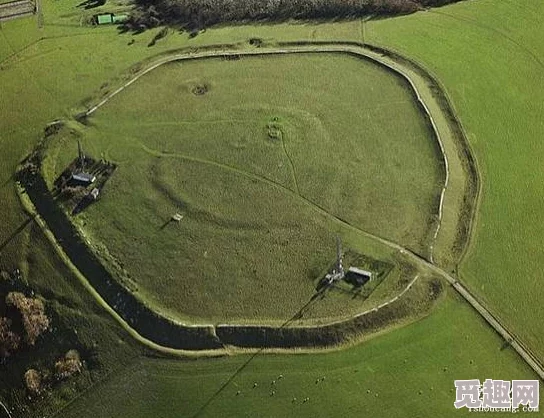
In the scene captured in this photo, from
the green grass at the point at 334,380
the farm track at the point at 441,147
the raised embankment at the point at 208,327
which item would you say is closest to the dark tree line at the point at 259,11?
the farm track at the point at 441,147

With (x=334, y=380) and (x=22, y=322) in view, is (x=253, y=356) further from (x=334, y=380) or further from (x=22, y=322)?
(x=22, y=322)

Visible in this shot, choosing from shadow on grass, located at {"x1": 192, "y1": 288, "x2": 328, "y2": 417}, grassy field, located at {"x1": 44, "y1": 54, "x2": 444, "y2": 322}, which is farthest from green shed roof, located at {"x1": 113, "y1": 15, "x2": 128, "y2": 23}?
shadow on grass, located at {"x1": 192, "y1": 288, "x2": 328, "y2": 417}

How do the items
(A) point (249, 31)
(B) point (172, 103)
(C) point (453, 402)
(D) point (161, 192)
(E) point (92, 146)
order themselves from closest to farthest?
(C) point (453, 402)
(D) point (161, 192)
(E) point (92, 146)
(B) point (172, 103)
(A) point (249, 31)

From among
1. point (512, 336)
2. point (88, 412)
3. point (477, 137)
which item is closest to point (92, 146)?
point (88, 412)

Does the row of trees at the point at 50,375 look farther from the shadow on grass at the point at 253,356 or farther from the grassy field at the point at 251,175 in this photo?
the shadow on grass at the point at 253,356

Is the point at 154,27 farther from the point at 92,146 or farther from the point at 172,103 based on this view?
the point at 92,146

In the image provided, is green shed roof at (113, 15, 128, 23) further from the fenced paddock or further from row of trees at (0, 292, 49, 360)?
row of trees at (0, 292, 49, 360)
